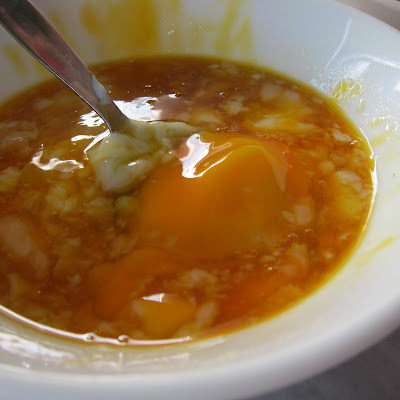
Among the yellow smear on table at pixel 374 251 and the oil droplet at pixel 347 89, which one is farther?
the oil droplet at pixel 347 89

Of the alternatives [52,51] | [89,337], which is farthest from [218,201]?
[52,51]

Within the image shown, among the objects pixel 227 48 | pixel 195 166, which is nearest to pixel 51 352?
pixel 195 166

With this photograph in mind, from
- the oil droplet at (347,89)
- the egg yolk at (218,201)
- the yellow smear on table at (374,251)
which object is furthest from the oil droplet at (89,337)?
the oil droplet at (347,89)

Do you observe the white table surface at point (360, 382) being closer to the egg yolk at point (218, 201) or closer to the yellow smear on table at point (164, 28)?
the egg yolk at point (218, 201)

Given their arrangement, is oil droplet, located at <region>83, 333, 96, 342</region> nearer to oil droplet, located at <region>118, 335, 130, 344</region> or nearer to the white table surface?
oil droplet, located at <region>118, 335, 130, 344</region>

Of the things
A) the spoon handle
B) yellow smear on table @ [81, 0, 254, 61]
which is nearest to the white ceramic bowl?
yellow smear on table @ [81, 0, 254, 61]

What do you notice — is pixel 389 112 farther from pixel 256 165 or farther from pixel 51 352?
pixel 51 352

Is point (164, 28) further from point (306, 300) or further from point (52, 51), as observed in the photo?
point (306, 300)

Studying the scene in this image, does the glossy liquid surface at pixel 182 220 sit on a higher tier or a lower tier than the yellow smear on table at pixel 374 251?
lower
